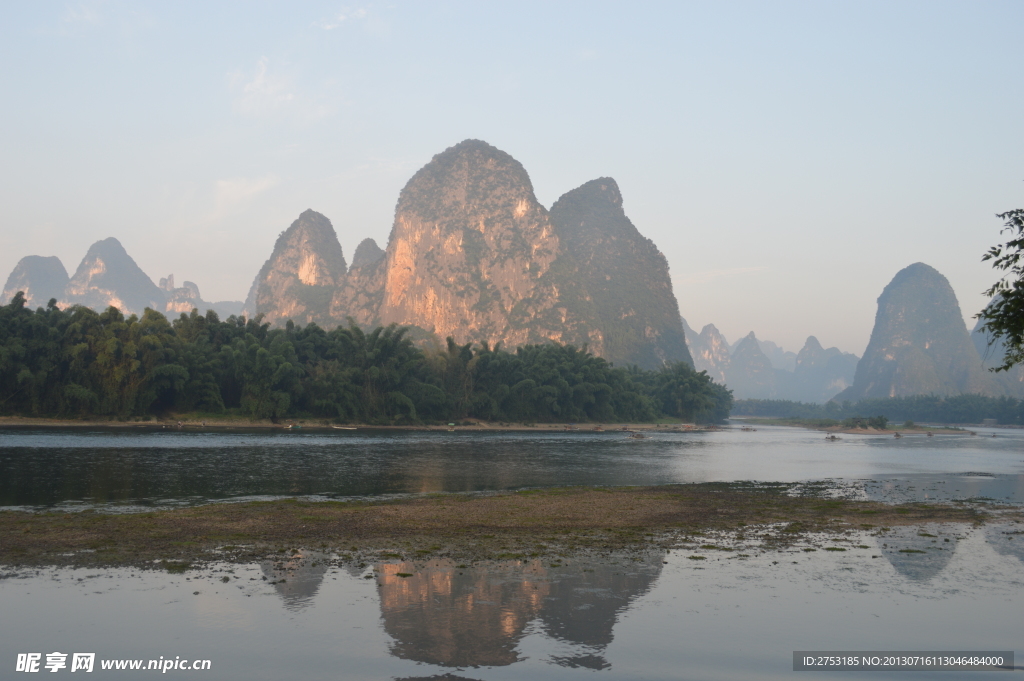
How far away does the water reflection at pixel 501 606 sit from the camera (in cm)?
823

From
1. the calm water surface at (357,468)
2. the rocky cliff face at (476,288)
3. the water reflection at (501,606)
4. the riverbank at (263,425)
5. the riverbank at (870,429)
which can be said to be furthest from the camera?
the rocky cliff face at (476,288)

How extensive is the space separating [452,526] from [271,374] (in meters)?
60.8

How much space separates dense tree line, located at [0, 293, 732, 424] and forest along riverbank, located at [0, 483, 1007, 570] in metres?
52.5

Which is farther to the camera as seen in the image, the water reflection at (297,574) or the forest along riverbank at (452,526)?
the forest along riverbank at (452,526)

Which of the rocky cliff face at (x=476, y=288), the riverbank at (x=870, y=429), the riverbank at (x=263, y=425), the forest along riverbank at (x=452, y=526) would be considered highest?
the rocky cliff face at (x=476, y=288)

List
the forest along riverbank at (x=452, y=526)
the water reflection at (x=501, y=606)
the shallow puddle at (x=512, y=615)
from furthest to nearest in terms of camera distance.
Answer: the forest along riverbank at (x=452, y=526)
the water reflection at (x=501, y=606)
the shallow puddle at (x=512, y=615)

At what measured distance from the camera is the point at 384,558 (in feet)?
43.1

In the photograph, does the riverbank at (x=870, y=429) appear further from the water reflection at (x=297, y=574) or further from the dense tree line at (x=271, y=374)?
the water reflection at (x=297, y=574)

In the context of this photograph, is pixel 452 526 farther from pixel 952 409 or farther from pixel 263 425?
pixel 952 409

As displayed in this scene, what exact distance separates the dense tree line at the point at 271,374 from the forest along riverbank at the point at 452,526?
5254cm

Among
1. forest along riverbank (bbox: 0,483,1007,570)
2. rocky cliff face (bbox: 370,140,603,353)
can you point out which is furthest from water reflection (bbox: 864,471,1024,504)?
rocky cliff face (bbox: 370,140,603,353)

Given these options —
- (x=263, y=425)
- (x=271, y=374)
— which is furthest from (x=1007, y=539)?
(x=271, y=374)

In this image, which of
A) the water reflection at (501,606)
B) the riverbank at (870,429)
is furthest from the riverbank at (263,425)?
the water reflection at (501,606)

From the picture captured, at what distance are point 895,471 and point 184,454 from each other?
40143 mm
